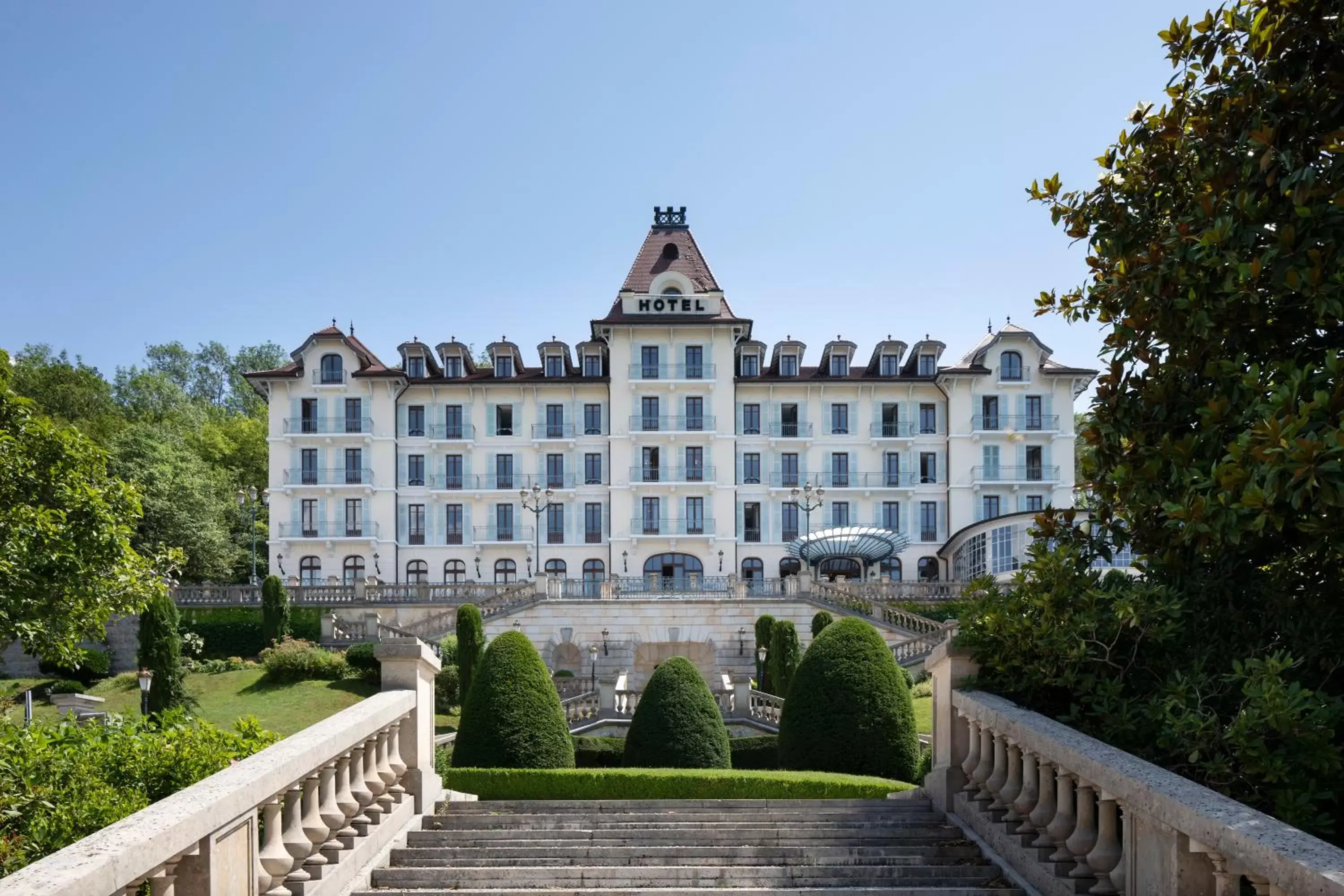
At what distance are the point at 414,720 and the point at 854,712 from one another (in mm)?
10098

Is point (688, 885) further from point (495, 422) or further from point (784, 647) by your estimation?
point (495, 422)

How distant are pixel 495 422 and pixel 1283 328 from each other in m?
46.5

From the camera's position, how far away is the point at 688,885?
23.1ft

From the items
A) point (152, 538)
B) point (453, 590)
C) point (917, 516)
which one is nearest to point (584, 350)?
point (453, 590)

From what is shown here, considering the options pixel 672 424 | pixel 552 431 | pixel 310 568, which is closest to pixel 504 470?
pixel 552 431

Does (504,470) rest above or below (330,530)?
above

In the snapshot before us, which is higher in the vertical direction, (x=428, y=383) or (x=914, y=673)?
(x=428, y=383)

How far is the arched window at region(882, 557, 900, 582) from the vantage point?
50.5 meters

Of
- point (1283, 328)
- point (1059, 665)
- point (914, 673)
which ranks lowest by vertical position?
point (914, 673)

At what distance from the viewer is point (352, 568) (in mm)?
50062

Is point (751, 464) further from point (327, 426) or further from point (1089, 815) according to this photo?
point (1089, 815)

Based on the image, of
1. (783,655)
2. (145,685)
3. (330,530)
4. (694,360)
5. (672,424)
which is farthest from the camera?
(694,360)

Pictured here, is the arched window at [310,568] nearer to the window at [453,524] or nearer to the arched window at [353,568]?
the arched window at [353,568]

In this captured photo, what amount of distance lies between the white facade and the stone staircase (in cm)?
4056
